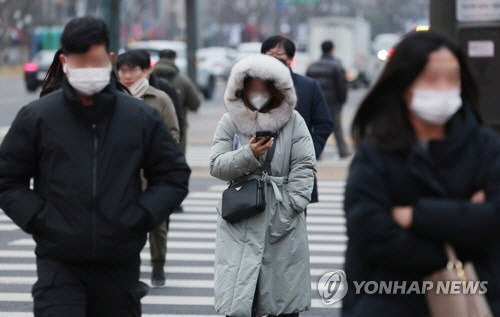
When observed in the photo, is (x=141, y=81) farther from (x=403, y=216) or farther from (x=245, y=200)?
(x=403, y=216)

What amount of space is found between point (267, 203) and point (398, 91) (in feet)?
8.61

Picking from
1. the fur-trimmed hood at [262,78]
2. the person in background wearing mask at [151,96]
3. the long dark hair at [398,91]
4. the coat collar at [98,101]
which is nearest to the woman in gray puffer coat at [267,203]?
the fur-trimmed hood at [262,78]

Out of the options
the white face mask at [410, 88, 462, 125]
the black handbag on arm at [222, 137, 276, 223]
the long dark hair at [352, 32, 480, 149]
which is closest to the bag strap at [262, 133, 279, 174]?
the black handbag on arm at [222, 137, 276, 223]

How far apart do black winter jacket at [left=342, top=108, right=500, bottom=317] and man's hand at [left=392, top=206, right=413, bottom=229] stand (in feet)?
0.05

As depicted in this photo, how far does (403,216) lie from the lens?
411cm

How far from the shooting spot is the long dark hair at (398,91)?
418 centimetres

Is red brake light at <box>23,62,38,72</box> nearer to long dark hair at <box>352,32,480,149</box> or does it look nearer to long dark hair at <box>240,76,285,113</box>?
long dark hair at <box>240,76,285,113</box>

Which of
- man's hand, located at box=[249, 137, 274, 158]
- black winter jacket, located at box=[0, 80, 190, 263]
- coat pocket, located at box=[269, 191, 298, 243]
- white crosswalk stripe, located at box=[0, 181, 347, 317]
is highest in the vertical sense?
black winter jacket, located at box=[0, 80, 190, 263]

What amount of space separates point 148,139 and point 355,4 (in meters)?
95.2

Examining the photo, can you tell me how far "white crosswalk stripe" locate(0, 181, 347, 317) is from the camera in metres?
9.41

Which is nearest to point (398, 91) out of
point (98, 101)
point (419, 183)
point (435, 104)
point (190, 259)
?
point (435, 104)

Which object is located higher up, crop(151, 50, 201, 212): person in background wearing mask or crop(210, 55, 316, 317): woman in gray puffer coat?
crop(210, 55, 316, 317): woman in gray puffer coat

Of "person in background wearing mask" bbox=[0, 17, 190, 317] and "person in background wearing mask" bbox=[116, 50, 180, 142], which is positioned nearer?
"person in background wearing mask" bbox=[0, 17, 190, 317]

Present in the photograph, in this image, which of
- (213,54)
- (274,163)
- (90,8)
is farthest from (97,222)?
(90,8)
